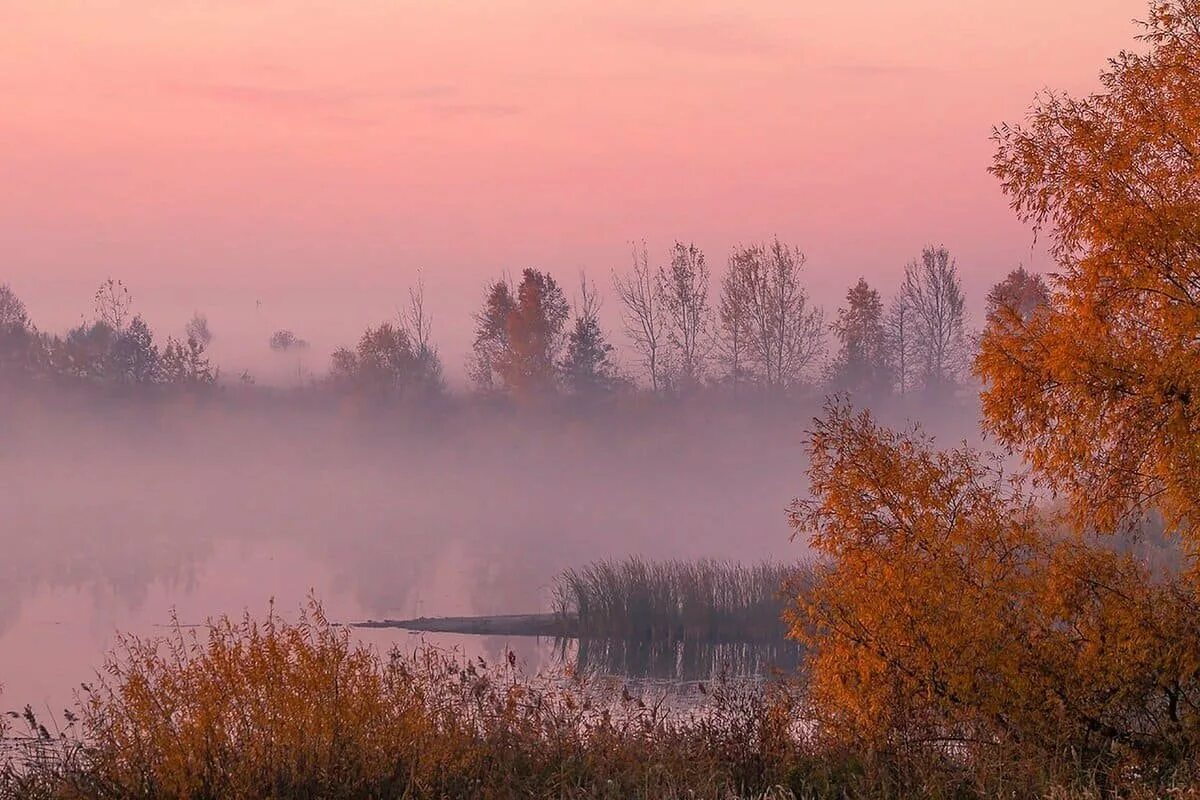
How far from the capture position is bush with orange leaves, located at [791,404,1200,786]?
10227 millimetres

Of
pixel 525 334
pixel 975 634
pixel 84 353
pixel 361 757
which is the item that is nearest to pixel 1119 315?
pixel 975 634

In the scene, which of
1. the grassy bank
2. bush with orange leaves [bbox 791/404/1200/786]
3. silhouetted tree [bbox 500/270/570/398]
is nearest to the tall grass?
bush with orange leaves [bbox 791/404/1200/786]

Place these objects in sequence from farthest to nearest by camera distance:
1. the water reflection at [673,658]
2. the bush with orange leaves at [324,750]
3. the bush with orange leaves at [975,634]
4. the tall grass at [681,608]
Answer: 1. the tall grass at [681,608]
2. the water reflection at [673,658]
3. the bush with orange leaves at [975,634]
4. the bush with orange leaves at [324,750]

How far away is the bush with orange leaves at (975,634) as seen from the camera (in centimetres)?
1023

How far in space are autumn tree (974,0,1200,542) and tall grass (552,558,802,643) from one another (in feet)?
45.9

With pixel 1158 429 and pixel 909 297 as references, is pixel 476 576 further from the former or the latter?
pixel 909 297

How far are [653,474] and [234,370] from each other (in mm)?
27878

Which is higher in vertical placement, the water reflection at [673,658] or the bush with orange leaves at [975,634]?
the bush with orange leaves at [975,634]

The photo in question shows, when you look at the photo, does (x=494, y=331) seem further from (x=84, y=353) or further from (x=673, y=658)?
(x=673, y=658)

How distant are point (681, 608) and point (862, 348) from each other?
5257cm

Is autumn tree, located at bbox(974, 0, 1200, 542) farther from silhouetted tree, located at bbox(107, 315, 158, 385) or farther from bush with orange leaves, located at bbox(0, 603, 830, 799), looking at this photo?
silhouetted tree, located at bbox(107, 315, 158, 385)

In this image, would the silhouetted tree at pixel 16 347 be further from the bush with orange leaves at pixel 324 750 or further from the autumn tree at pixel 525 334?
the bush with orange leaves at pixel 324 750

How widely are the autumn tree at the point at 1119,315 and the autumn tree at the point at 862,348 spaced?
209 ft

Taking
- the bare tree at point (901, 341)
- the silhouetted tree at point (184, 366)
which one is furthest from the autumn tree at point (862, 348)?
the silhouetted tree at point (184, 366)
